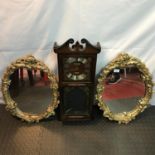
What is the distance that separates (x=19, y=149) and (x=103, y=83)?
48cm

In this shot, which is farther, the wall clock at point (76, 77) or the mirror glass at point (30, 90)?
the mirror glass at point (30, 90)

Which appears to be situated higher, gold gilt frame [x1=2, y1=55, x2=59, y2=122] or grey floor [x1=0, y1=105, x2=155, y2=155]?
gold gilt frame [x1=2, y1=55, x2=59, y2=122]

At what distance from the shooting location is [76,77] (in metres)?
1.27

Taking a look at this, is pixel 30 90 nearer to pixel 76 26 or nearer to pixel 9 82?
pixel 9 82

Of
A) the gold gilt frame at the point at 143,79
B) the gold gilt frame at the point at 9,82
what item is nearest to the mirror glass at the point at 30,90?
the gold gilt frame at the point at 9,82

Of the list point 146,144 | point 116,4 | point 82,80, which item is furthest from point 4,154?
point 116,4

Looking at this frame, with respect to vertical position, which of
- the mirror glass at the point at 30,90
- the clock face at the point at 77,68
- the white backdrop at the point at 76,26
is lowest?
the mirror glass at the point at 30,90

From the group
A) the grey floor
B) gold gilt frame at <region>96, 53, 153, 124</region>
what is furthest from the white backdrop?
the grey floor

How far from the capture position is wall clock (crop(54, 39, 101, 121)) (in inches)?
47.4

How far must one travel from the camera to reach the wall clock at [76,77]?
1.20m

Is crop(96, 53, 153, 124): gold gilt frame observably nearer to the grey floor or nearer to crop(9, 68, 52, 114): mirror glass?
the grey floor

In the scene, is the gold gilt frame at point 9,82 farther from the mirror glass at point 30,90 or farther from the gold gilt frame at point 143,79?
the gold gilt frame at point 143,79

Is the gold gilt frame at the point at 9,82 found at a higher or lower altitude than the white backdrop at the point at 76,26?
lower

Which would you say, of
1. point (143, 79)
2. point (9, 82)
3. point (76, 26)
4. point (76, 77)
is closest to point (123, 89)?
point (143, 79)
